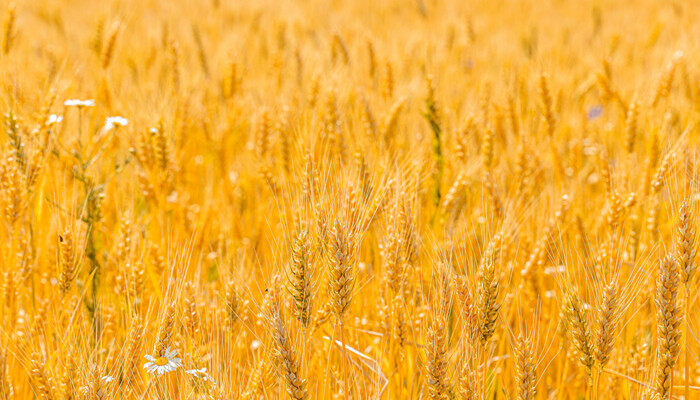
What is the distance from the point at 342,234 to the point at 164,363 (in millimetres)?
379

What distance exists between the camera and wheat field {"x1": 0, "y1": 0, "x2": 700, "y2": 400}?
1.14m

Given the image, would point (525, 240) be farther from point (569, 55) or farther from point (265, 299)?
point (569, 55)

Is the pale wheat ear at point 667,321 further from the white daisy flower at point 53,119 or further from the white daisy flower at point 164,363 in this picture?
the white daisy flower at point 53,119

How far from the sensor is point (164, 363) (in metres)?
1.11

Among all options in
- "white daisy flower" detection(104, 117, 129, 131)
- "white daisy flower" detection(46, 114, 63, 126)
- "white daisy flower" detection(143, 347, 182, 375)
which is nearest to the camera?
"white daisy flower" detection(143, 347, 182, 375)

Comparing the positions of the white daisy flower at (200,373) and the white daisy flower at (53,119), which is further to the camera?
the white daisy flower at (53,119)

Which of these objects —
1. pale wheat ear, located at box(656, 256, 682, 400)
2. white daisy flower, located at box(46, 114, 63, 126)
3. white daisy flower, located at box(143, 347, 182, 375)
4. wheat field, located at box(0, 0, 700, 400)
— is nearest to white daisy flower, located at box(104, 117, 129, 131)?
wheat field, located at box(0, 0, 700, 400)

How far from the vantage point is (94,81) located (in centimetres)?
344

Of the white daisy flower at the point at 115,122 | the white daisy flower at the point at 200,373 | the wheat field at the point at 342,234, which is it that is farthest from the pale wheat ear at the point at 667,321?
the white daisy flower at the point at 115,122

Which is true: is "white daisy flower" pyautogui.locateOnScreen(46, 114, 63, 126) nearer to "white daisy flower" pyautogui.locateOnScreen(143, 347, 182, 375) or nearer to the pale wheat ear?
"white daisy flower" pyautogui.locateOnScreen(143, 347, 182, 375)

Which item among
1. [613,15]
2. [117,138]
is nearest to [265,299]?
[117,138]

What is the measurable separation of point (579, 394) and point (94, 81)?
285cm

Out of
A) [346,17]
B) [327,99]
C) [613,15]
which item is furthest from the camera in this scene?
[613,15]

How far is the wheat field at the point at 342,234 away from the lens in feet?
3.73
